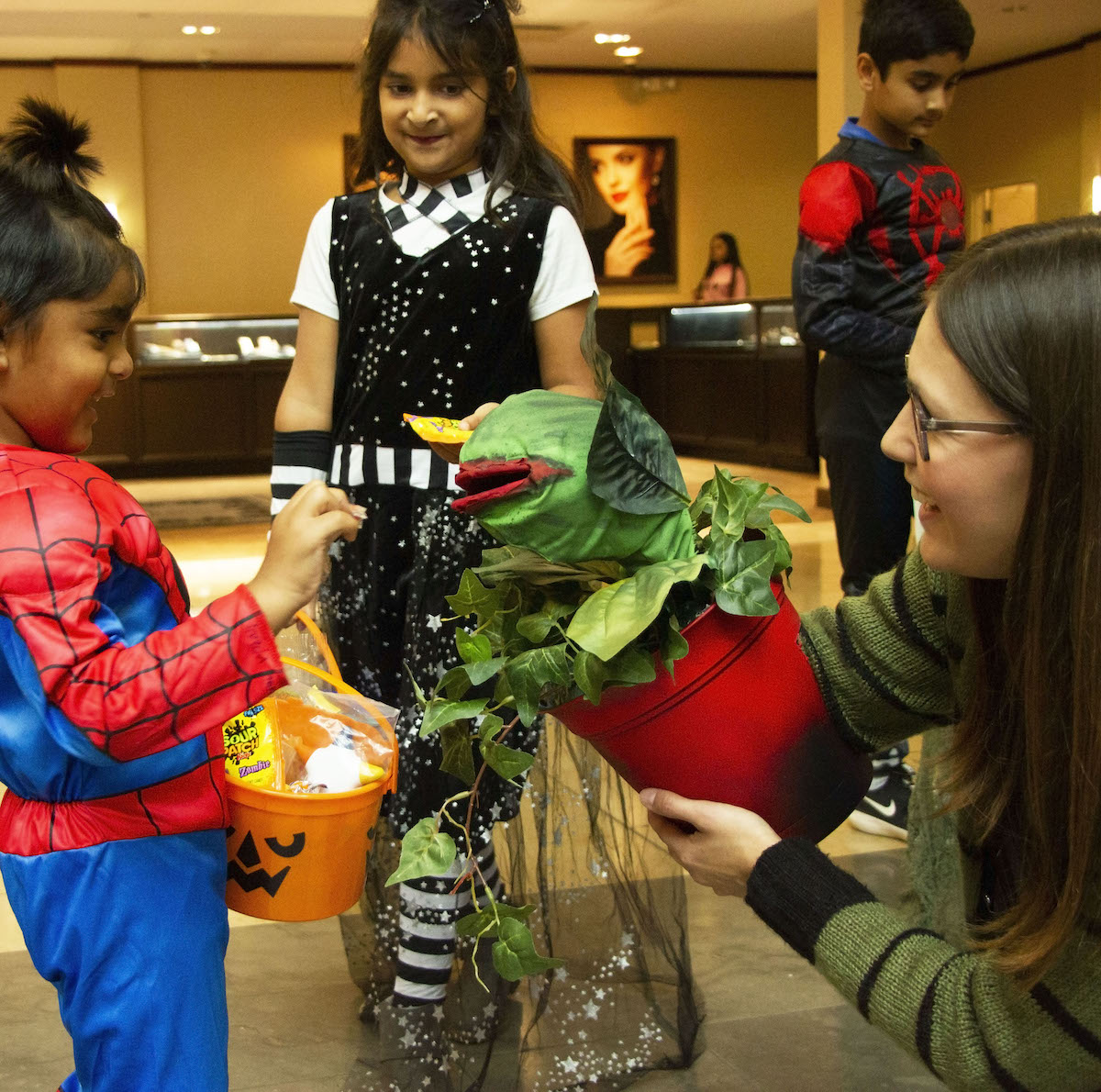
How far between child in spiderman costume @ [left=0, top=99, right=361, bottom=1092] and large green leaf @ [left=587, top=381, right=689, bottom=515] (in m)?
0.37

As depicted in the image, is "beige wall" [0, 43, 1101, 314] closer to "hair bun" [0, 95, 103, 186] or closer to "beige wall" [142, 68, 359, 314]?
"beige wall" [142, 68, 359, 314]

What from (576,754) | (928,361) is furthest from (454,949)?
(928,361)

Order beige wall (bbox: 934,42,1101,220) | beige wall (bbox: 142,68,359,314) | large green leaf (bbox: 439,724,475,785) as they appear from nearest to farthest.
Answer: large green leaf (bbox: 439,724,475,785), beige wall (bbox: 934,42,1101,220), beige wall (bbox: 142,68,359,314)

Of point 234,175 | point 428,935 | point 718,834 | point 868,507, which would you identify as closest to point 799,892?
point 718,834

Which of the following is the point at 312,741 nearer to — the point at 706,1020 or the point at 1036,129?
the point at 706,1020

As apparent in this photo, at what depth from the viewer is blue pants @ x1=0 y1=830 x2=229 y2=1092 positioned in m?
1.21

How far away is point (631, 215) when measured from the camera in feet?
43.3

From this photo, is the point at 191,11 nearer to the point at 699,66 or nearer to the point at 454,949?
the point at 699,66

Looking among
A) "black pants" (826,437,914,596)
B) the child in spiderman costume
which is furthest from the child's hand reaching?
"black pants" (826,437,914,596)

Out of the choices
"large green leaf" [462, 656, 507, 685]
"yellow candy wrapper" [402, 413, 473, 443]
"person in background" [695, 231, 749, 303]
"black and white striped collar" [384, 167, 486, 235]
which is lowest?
"large green leaf" [462, 656, 507, 685]

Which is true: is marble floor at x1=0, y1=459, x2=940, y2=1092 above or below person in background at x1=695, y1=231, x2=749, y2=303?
below

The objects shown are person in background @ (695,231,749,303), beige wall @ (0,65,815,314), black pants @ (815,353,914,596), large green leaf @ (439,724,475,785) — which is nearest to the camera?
large green leaf @ (439,724,475,785)

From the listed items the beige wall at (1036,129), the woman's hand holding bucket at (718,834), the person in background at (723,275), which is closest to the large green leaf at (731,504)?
the woman's hand holding bucket at (718,834)

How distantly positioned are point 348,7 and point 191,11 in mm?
1215
